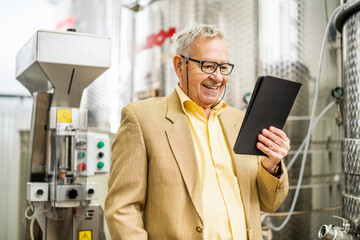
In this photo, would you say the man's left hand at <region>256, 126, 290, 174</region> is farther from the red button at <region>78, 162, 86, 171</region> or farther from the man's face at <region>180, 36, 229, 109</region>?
the red button at <region>78, 162, 86, 171</region>

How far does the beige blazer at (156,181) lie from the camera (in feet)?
4.81

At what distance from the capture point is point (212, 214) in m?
1.51

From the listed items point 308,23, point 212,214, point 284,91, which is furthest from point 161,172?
point 308,23

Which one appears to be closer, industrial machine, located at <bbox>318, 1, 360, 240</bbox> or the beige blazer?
the beige blazer

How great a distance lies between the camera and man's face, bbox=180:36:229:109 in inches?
62.9

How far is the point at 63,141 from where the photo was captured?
2195mm

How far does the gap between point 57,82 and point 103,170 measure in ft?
2.05

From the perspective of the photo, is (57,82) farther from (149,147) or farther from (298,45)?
(298,45)

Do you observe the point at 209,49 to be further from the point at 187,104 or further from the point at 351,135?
the point at 351,135

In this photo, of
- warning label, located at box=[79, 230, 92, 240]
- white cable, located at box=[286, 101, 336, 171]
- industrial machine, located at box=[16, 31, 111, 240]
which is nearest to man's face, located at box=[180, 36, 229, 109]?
industrial machine, located at box=[16, 31, 111, 240]

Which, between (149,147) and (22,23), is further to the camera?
(22,23)

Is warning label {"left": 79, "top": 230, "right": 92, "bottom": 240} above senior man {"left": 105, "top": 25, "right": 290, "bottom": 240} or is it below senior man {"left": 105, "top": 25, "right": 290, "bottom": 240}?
below

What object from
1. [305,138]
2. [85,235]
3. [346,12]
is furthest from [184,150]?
[305,138]

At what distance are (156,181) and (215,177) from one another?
250 mm
